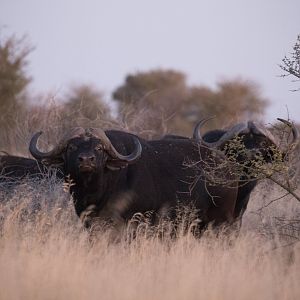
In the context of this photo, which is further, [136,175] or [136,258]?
[136,175]

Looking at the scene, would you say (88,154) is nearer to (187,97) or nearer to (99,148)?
(99,148)

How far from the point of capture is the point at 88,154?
8.35 metres

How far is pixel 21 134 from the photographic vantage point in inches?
609

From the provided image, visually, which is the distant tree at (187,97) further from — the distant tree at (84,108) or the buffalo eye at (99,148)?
the buffalo eye at (99,148)

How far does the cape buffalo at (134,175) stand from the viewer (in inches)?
340

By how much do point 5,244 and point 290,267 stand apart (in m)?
2.67

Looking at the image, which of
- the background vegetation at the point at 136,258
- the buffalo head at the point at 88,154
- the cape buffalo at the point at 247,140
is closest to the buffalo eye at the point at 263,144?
the cape buffalo at the point at 247,140

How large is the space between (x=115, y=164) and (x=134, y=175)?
35cm

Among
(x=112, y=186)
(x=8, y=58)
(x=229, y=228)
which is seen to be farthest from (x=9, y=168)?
(x=8, y=58)

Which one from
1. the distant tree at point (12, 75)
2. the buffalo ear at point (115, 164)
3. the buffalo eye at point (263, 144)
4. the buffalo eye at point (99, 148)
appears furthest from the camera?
the distant tree at point (12, 75)

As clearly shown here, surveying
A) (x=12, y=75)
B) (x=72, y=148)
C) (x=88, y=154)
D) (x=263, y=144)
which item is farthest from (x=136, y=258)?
(x=12, y=75)

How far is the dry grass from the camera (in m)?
5.96

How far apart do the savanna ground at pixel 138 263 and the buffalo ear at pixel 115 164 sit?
2.44 ft

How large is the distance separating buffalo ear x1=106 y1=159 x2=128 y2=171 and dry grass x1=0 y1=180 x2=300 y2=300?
0.76 m
